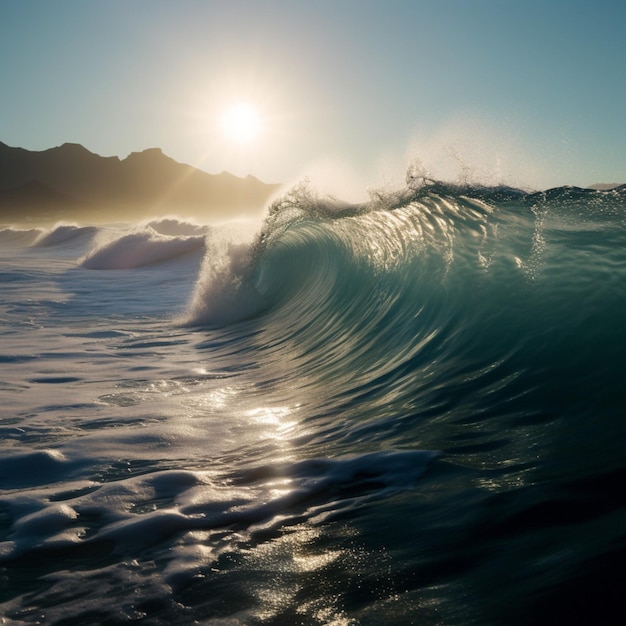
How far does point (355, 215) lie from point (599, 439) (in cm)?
742

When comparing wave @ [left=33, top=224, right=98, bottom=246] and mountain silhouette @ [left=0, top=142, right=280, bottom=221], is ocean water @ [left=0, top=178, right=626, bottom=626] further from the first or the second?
mountain silhouette @ [left=0, top=142, right=280, bottom=221]

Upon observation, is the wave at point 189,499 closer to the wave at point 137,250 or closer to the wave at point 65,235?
the wave at point 137,250

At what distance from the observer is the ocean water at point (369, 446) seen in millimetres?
2340

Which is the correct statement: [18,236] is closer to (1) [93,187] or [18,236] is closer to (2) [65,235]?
(2) [65,235]

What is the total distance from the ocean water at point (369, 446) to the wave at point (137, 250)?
45.3 ft

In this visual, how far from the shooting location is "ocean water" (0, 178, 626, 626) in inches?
92.1

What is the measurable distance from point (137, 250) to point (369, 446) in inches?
824

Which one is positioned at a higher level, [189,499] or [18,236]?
[18,236]

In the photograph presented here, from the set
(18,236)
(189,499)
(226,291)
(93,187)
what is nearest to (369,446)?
(189,499)

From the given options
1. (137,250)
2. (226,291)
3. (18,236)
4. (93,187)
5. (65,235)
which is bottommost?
(226,291)

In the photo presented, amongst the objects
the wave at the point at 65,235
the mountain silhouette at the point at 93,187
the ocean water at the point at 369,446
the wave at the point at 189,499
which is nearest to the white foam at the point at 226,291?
the ocean water at the point at 369,446

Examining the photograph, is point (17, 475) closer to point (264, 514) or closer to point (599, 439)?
point (264, 514)

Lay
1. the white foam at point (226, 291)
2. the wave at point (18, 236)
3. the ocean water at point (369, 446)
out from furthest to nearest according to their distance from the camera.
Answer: the wave at point (18, 236) → the white foam at point (226, 291) → the ocean water at point (369, 446)

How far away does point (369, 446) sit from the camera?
393 centimetres
